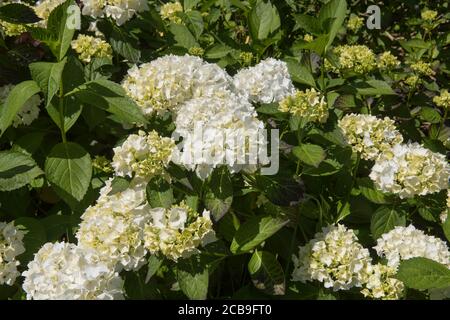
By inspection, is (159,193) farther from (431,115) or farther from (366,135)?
(431,115)

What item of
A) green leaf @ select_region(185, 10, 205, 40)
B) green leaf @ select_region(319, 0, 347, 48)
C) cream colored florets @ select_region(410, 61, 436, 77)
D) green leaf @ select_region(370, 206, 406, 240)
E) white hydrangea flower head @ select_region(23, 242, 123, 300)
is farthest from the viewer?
cream colored florets @ select_region(410, 61, 436, 77)

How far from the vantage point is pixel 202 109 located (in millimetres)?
1940

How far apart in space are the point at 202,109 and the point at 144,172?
303 millimetres

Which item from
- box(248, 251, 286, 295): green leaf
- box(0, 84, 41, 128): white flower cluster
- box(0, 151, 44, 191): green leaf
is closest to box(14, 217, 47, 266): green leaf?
box(0, 151, 44, 191): green leaf

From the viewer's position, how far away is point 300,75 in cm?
253

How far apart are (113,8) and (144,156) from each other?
3.35 feet

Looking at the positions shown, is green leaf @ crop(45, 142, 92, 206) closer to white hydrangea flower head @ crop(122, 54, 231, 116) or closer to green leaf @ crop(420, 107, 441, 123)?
white hydrangea flower head @ crop(122, 54, 231, 116)

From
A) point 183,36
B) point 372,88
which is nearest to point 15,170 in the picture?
point 183,36

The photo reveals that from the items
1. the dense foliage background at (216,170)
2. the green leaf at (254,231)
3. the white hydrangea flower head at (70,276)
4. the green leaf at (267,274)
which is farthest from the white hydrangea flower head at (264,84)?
the white hydrangea flower head at (70,276)

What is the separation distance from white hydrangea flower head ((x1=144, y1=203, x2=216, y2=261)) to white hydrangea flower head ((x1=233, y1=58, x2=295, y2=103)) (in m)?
0.68

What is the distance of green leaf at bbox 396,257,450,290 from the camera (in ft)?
6.05

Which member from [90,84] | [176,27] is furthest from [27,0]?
[90,84]
